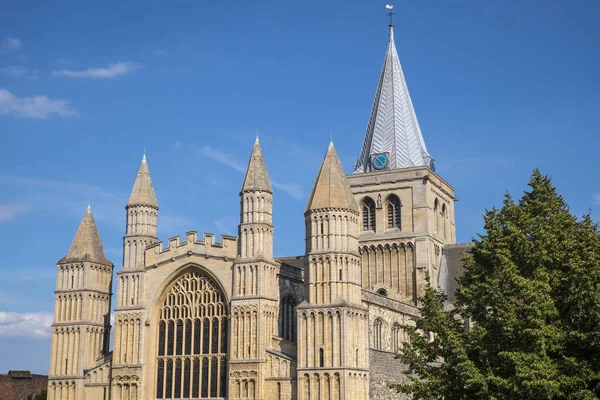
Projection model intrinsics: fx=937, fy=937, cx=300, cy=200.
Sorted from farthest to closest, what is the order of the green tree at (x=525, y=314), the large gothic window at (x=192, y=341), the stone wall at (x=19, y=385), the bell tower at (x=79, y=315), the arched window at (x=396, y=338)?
the stone wall at (x=19, y=385) < the arched window at (x=396, y=338) < the bell tower at (x=79, y=315) < the large gothic window at (x=192, y=341) < the green tree at (x=525, y=314)

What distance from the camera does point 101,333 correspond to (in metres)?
56.4

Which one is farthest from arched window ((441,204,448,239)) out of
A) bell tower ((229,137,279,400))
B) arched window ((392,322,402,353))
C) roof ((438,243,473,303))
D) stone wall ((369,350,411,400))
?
bell tower ((229,137,279,400))

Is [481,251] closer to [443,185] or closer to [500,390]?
[500,390]

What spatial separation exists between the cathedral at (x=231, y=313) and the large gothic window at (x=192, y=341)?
0.21 feet

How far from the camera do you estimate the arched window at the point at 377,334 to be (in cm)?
5631

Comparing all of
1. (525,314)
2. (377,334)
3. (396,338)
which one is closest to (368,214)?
(396,338)

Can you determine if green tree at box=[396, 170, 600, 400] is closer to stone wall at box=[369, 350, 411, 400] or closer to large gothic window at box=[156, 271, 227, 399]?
stone wall at box=[369, 350, 411, 400]

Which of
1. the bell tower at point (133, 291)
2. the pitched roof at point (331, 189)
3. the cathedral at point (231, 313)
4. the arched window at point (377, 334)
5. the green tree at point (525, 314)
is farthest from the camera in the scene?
the arched window at point (377, 334)

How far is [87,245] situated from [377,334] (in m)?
18.4

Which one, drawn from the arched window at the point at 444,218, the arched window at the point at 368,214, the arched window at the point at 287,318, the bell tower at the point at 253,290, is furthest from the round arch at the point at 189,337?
the arched window at the point at 444,218

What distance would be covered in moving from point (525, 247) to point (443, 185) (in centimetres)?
3878

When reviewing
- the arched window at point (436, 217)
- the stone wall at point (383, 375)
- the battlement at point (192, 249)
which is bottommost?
the stone wall at point (383, 375)

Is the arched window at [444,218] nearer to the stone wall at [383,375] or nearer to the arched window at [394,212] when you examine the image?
the arched window at [394,212]

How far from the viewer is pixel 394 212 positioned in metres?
70.4
